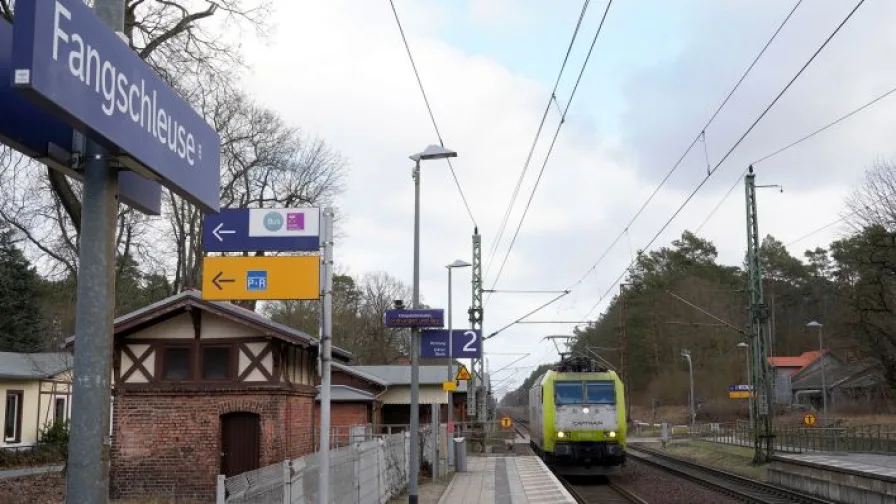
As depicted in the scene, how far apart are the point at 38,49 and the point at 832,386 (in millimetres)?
80384

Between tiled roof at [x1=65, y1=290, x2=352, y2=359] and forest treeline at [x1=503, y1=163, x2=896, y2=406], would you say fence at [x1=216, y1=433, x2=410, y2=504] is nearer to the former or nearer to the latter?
tiled roof at [x1=65, y1=290, x2=352, y2=359]

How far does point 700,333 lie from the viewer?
7812 centimetres

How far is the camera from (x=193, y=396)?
20.5 metres

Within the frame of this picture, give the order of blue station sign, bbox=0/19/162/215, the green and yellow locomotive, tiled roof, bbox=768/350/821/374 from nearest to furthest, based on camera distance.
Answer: blue station sign, bbox=0/19/162/215 → the green and yellow locomotive → tiled roof, bbox=768/350/821/374

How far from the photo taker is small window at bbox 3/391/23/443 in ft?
104

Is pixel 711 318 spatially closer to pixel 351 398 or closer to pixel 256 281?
pixel 351 398

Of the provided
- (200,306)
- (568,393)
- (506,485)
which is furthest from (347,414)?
(200,306)

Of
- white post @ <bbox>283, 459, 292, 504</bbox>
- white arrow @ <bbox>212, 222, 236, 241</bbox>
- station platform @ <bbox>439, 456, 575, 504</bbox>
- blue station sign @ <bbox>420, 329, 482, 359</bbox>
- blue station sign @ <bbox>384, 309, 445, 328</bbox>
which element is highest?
white arrow @ <bbox>212, 222, 236, 241</bbox>

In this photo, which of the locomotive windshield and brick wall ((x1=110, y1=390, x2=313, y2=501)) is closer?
brick wall ((x1=110, y1=390, x2=313, y2=501))

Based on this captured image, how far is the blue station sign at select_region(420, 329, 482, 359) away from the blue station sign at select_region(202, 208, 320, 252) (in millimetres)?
10421

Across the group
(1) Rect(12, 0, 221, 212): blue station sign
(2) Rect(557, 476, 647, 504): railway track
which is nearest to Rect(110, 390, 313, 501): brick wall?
(2) Rect(557, 476, 647, 504): railway track

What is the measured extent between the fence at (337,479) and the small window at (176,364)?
511 centimetres

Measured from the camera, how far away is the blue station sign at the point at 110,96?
3.22 meters

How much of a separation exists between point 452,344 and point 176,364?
6.66m
